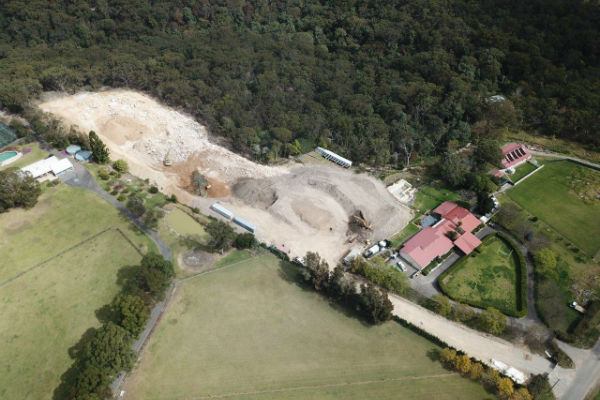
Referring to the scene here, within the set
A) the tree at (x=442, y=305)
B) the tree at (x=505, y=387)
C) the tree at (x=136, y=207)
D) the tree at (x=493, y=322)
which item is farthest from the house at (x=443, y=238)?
the tree at (x=136, y=207)

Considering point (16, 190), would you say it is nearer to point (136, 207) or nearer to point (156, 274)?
point (136, 207)

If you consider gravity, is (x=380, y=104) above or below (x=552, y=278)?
above

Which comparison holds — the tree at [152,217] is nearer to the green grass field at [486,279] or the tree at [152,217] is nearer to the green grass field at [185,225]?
the green grass field at [185,225]

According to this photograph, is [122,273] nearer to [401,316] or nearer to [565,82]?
[401,316]

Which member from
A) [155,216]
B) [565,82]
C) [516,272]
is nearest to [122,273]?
[155,216]

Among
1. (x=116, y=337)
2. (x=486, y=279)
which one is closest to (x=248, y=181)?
(x=116, y=337)

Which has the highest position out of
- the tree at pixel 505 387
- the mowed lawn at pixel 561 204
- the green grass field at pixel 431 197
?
the mowed lawn at pixel 561 204
